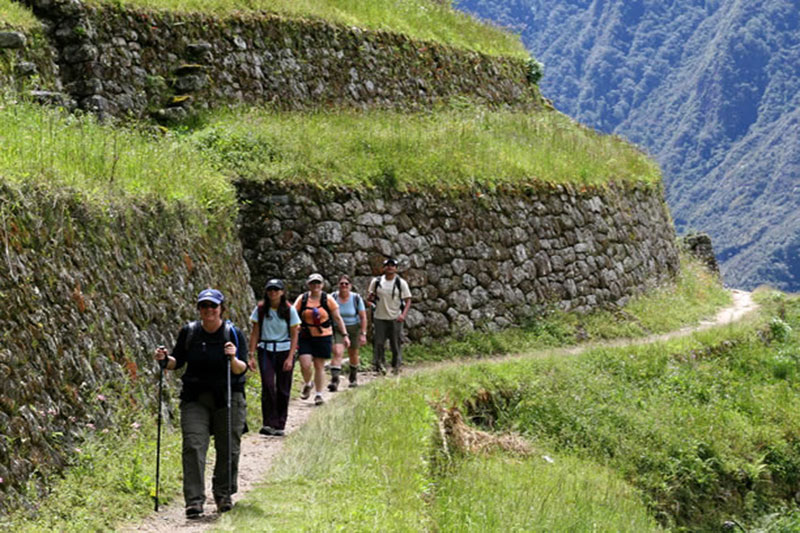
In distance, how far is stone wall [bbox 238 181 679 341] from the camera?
1934 cm

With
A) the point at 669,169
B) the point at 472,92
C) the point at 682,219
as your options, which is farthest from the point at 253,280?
the point at 669,169

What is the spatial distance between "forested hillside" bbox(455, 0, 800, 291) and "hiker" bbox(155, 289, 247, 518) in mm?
76292

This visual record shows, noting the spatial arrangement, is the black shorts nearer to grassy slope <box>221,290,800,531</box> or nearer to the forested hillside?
grassy slope <box>221,290,800,531</box>

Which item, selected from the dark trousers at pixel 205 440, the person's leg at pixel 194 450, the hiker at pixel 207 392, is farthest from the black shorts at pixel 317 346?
the person's leg at pixel 194 450

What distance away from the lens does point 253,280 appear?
62.9 ft

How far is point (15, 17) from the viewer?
65.2 feet

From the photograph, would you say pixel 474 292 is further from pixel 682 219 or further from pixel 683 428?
pixel 682 219

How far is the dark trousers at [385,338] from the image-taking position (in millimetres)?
18141

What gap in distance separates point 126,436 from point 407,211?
11.1m

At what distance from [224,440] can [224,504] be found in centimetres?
55

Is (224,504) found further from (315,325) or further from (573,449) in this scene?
(573,449)

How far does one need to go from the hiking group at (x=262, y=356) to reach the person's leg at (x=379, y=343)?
0.02 meters

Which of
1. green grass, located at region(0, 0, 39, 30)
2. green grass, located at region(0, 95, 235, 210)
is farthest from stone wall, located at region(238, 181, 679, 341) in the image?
green grass, located at region(0, 0, 39, 30)

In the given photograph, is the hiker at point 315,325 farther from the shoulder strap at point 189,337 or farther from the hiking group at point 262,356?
the shoulder strap at point 189,337
